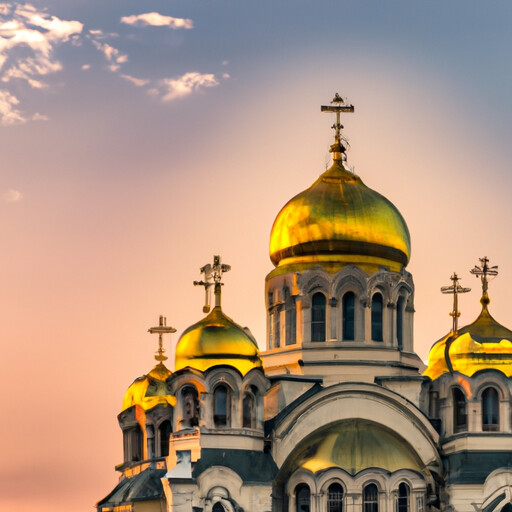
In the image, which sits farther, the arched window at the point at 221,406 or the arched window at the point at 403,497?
the arched window at the point at 403,497

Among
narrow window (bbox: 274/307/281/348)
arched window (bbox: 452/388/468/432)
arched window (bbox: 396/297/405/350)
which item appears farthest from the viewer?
narrow window (bbox: 274/307/281/348)

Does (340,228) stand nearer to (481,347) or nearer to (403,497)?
(481,347)

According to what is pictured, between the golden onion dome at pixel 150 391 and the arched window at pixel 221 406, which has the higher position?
the golden onion dome at pixel 150 391

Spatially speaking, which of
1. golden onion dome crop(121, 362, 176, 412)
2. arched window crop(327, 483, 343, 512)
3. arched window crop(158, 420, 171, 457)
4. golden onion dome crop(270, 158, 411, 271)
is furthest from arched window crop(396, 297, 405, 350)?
arched window crop(158, 420, 171, 457)

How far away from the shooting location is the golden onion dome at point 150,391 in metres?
50.8

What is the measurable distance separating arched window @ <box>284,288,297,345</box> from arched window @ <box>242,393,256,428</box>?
355 centimetres

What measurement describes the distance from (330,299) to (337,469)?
493 centimetres

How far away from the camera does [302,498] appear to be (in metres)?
45.3

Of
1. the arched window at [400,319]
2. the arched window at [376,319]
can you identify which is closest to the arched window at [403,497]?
the arched window at [376,319]

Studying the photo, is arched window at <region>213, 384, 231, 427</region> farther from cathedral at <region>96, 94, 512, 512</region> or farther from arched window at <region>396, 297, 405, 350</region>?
arched window at <region>396, 297, 405, 350</region>

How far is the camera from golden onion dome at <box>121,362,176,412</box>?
5084 centimetres

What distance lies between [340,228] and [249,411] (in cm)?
609

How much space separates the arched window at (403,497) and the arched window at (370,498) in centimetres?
62

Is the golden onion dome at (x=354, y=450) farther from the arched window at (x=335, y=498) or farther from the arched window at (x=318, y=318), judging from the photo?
the arched window at (x=318, y=318)
